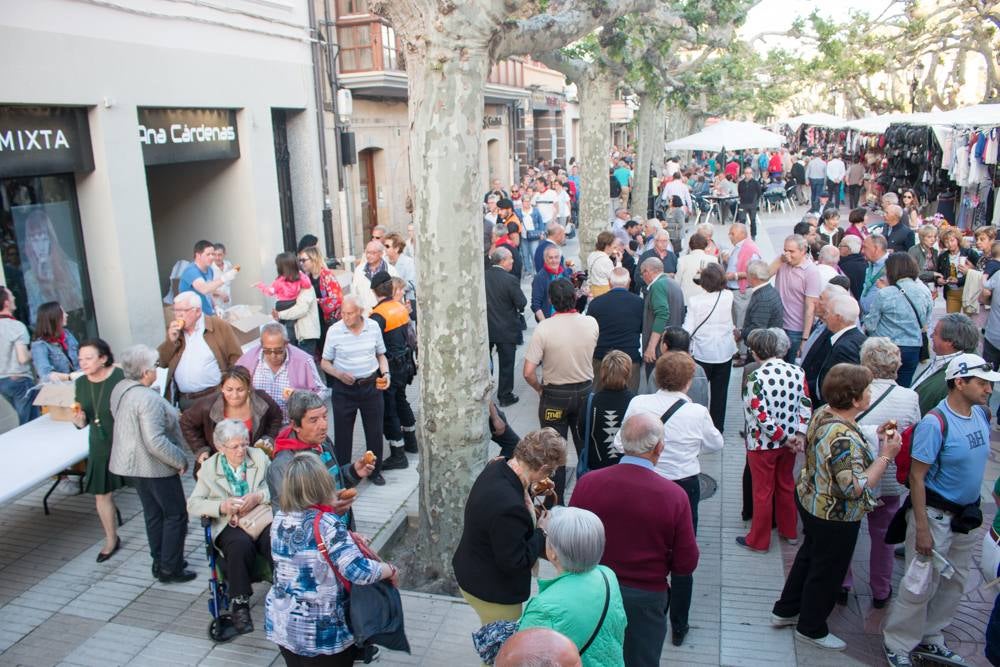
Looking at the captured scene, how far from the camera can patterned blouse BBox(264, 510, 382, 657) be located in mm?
3635

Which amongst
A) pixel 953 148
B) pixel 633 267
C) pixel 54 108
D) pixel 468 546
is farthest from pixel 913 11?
pixel 468 546

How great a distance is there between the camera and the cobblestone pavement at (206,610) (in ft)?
15.7

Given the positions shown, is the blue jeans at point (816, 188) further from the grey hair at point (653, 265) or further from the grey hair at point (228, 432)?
the grey hair at point (228, 432)

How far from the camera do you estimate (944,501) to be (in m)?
4.46

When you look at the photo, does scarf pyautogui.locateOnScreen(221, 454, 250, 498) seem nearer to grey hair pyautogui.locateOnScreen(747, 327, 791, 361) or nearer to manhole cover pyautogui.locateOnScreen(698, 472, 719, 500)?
grey hair pyautogui.locateOnScreen(747, 327, 791, 361)

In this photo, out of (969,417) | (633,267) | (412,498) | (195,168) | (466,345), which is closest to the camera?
(969,417)

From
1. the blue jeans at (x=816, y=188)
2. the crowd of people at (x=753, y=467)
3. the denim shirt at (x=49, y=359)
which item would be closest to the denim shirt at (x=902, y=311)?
the crowd of people at (x=753, y=467)

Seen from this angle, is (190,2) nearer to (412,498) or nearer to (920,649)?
(412,498)

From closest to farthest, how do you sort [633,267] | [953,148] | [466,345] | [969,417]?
[969,417], [466,345], [633,267], [953,148]

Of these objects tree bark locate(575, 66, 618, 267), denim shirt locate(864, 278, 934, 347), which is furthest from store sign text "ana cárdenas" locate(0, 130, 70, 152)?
denim shirt locate(864, 278, 934, 347)

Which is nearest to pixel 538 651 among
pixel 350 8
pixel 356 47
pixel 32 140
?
pixel 32 140

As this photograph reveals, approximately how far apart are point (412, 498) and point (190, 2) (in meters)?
7.92

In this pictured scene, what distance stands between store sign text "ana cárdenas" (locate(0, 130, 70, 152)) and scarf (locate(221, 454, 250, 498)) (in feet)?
18.6

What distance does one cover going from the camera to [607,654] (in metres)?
3.05
